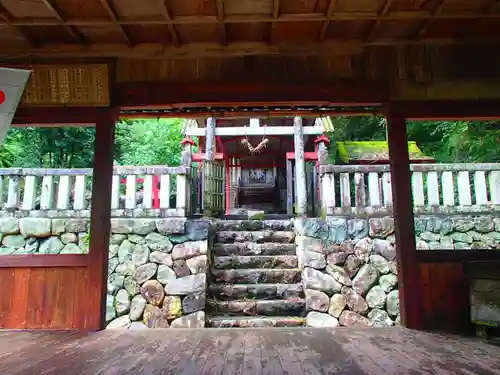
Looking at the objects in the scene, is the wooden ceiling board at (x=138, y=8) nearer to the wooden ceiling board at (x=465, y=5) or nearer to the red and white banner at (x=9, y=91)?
the red and white banner at (x=9, y=91)

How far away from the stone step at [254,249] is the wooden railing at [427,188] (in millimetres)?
955

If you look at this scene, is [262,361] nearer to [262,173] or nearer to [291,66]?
[291,66]

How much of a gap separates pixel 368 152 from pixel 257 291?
567 centimetres

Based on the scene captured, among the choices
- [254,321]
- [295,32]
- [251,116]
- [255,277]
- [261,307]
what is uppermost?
[295,32]

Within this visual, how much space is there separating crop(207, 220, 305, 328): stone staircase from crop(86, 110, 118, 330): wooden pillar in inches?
78.9

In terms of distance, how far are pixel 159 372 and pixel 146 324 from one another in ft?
12.5

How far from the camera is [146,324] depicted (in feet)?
18.5

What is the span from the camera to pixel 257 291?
5.44m

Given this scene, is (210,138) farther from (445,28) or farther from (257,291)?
(445,28)

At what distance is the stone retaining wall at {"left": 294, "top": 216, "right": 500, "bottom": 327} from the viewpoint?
554 cm

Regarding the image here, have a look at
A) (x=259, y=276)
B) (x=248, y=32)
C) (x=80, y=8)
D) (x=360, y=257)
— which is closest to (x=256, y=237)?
(x=259, y=276)

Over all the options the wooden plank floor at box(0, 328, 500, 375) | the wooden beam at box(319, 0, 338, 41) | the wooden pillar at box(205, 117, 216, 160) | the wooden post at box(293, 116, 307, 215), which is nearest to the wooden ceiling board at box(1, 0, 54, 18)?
the wooden beam at box(319, 0, 338, 41)

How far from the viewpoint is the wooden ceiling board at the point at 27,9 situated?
271cm

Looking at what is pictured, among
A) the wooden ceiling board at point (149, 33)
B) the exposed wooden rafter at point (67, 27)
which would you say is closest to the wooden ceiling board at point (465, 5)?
the wooden ceiling board at point (149, 33)
